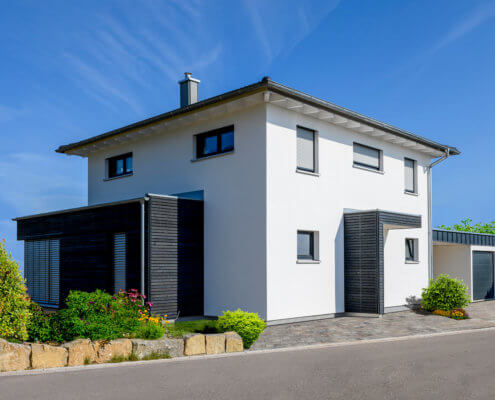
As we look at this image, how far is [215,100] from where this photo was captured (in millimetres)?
14633

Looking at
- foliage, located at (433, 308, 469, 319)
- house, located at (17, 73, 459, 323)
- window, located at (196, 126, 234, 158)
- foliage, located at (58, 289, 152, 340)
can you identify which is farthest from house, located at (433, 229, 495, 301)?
foliage, located at (58, 289, 152, 340)

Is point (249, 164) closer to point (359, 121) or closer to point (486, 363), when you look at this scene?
point (359, 121)

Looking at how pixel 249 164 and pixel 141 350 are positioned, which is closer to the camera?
pixel 141 350

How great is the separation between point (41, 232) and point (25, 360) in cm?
1068

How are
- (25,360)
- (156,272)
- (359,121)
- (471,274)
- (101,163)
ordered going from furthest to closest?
1. (471,274)
2. (101,163)
3. (359,121)
4. (156,272)
5. (25,360)

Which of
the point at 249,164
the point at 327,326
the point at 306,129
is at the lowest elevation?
the point at 327,326

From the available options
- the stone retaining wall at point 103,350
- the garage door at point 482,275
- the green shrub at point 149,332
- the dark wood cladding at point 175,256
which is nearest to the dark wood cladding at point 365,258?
the dark wood cladding at point 175,256

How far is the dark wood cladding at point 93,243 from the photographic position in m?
14.8

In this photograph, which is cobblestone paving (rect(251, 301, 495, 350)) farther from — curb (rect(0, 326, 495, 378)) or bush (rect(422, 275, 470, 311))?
bush (rect(422, 275, 470, 311))

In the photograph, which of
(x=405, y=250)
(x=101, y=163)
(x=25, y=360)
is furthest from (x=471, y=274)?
(x=25, y=360)

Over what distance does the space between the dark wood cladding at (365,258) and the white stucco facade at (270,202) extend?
0.28 meters

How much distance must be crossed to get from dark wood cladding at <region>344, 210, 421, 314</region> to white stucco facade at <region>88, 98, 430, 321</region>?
0.93 feet

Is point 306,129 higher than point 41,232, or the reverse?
point 306,129

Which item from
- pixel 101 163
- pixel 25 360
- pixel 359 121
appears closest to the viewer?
pixel 25 360
